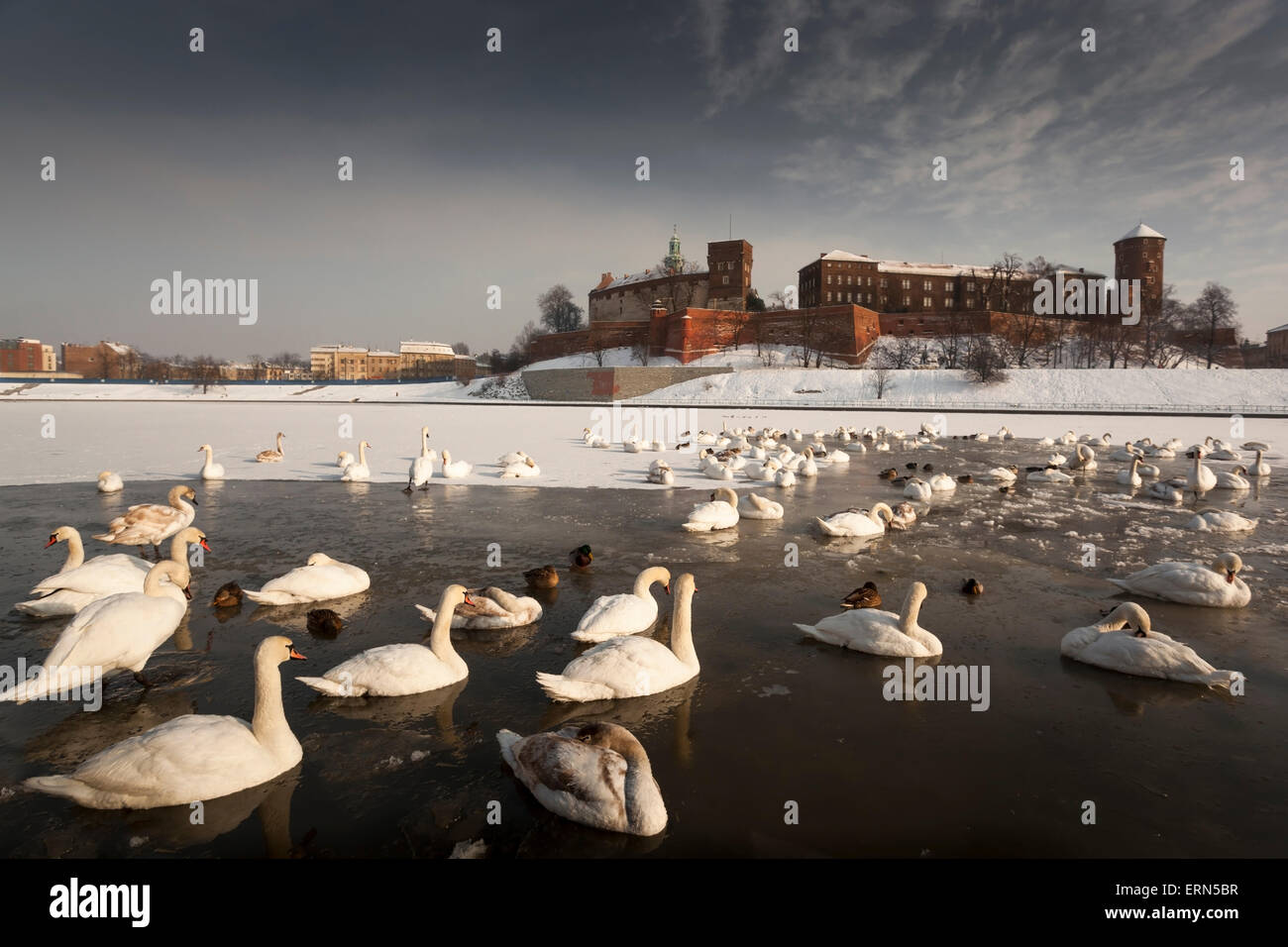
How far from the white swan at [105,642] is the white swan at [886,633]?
612cm

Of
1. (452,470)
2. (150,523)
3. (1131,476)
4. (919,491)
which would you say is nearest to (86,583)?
(150,523)

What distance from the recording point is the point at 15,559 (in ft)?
31.7

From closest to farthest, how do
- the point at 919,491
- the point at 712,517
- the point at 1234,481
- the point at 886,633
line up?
the point at 886,633 < the point at 712,517 < the point at 919,491 < the point at 1234,481

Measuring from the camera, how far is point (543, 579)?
862cm

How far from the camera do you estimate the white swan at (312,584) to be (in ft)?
25.3

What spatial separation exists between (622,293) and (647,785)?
11728 centimetres

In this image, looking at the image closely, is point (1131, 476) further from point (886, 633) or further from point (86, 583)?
point (86, 583)

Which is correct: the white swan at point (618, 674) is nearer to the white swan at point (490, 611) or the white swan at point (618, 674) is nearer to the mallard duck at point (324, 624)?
A: the white swan at point (490, 611)

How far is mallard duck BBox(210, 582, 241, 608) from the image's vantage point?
25.1ft

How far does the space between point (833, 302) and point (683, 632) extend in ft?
339

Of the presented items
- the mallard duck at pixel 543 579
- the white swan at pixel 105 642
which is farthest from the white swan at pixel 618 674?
the white swan at pixel 105 642
